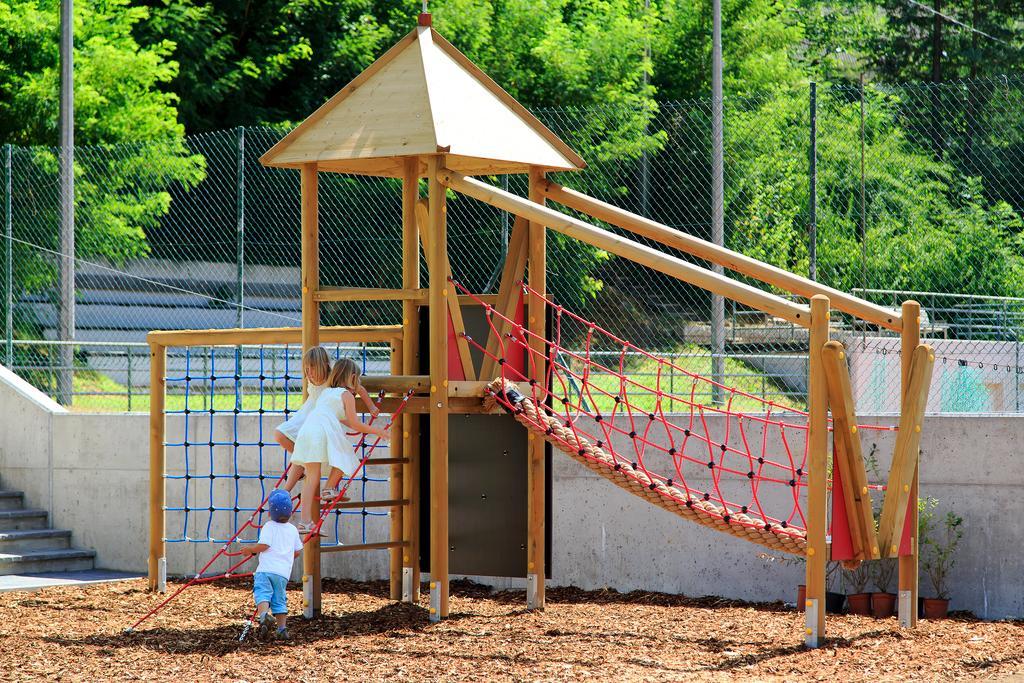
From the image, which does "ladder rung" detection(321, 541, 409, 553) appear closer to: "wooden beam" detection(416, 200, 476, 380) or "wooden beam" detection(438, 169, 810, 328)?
"wooden beam" detection(416, 200, 476, 380)

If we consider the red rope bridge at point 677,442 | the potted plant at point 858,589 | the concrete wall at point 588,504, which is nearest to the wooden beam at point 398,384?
the red rope bridge at point 677,442

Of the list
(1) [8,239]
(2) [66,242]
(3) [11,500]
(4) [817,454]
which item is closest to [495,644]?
(4) [817,454]

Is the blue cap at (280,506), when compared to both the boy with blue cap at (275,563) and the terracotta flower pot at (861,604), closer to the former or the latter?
the boy with blue cap at (275,563)

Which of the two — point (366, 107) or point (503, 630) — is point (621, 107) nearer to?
point (366, 107)

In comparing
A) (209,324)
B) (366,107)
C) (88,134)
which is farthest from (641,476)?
(88,134)

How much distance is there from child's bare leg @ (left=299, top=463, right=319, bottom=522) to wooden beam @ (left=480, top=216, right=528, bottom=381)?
127cm

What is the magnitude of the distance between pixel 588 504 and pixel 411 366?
6.14 feet

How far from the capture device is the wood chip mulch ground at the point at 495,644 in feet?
21.2

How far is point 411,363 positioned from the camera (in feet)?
27.9

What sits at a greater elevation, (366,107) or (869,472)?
(366,107)

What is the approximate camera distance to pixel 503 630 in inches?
303

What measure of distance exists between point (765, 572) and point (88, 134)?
13.1 meters

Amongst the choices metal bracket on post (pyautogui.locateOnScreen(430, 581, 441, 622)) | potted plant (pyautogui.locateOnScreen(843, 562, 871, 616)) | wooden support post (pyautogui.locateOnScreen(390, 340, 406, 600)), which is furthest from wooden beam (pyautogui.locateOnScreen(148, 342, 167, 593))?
potted plant (pyautogui.locateOnScreen(843, 562, 871, 616))

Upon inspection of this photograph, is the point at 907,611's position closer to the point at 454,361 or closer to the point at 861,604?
the point at 861,604
